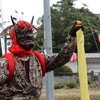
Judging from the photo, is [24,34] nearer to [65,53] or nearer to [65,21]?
[65,53]

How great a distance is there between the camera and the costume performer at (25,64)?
10.9 ft

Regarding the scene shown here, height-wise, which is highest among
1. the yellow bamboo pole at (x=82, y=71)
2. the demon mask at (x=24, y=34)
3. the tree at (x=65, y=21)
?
the tree at (x=65, y=21)

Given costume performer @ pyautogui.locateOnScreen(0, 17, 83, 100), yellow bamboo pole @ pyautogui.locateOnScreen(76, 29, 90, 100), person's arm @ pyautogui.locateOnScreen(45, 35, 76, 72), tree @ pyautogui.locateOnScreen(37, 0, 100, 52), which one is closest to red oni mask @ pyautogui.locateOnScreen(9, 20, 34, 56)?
costume performer @ pyautogui.locateOnScreen(0, 17, 83, 100)

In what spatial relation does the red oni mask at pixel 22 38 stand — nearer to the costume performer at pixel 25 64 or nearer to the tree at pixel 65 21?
the costume performer at pixel 25 64

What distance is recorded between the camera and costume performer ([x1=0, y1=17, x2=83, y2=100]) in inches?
130

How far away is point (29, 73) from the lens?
3400 millimetres

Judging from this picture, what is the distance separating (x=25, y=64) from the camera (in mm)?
3443

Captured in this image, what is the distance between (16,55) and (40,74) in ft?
0.94

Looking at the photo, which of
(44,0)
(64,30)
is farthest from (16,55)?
(64,30)

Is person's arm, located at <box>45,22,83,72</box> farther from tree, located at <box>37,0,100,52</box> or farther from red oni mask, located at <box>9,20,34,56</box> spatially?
tree, located at <box>37,0,100,52</box>

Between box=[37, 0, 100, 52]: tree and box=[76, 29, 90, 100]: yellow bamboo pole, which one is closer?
box=[76, 29, 90, 100]: yellow bamboo pole

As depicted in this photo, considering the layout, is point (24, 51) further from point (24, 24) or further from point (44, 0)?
point (44, 0)

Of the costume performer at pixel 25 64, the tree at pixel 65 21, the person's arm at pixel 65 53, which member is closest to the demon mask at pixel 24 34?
the costume performer at pixel 25 64

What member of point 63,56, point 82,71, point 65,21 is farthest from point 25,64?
point 65,21
